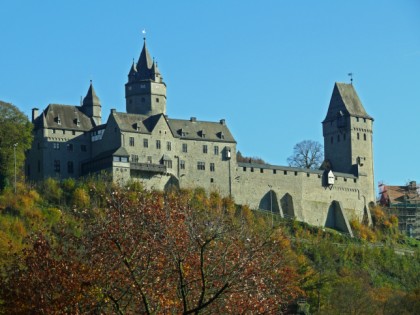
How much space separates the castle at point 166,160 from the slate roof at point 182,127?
77 mm

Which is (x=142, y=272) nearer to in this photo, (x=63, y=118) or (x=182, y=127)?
(x=63, y=118)

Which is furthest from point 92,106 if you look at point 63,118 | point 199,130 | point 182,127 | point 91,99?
point 199,130

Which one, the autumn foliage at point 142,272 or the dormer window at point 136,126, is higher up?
the dormer window at point 136,126

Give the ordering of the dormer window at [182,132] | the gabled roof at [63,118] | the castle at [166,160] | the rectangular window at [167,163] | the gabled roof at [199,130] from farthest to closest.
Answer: the gabled roof at [199,130] < the dormer window at [182,132] < the gabled roof at [63,118] < the rectangular window at [167,163] < the castle at [166,160]

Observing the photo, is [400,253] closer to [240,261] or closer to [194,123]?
[194,123]

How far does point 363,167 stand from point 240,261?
72384 mm

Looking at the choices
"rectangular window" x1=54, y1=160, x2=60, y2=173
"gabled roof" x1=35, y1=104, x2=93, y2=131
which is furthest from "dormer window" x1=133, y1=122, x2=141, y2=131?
"rectangular window" x1=54, y1=160, x2=60, y2=173

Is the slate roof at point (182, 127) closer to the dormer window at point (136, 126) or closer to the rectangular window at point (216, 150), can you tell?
the dormer window at point (136, 126)

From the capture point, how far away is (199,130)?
9050 cm

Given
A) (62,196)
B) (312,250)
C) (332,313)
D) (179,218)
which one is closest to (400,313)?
(332,313)

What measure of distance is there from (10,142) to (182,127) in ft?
47.5

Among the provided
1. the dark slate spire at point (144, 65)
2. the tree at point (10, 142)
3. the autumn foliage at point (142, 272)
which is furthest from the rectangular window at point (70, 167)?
the autumn foliage at point (142, 272)

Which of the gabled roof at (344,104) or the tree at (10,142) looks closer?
the tree at (10,142)

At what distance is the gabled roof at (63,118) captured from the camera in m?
87.2
